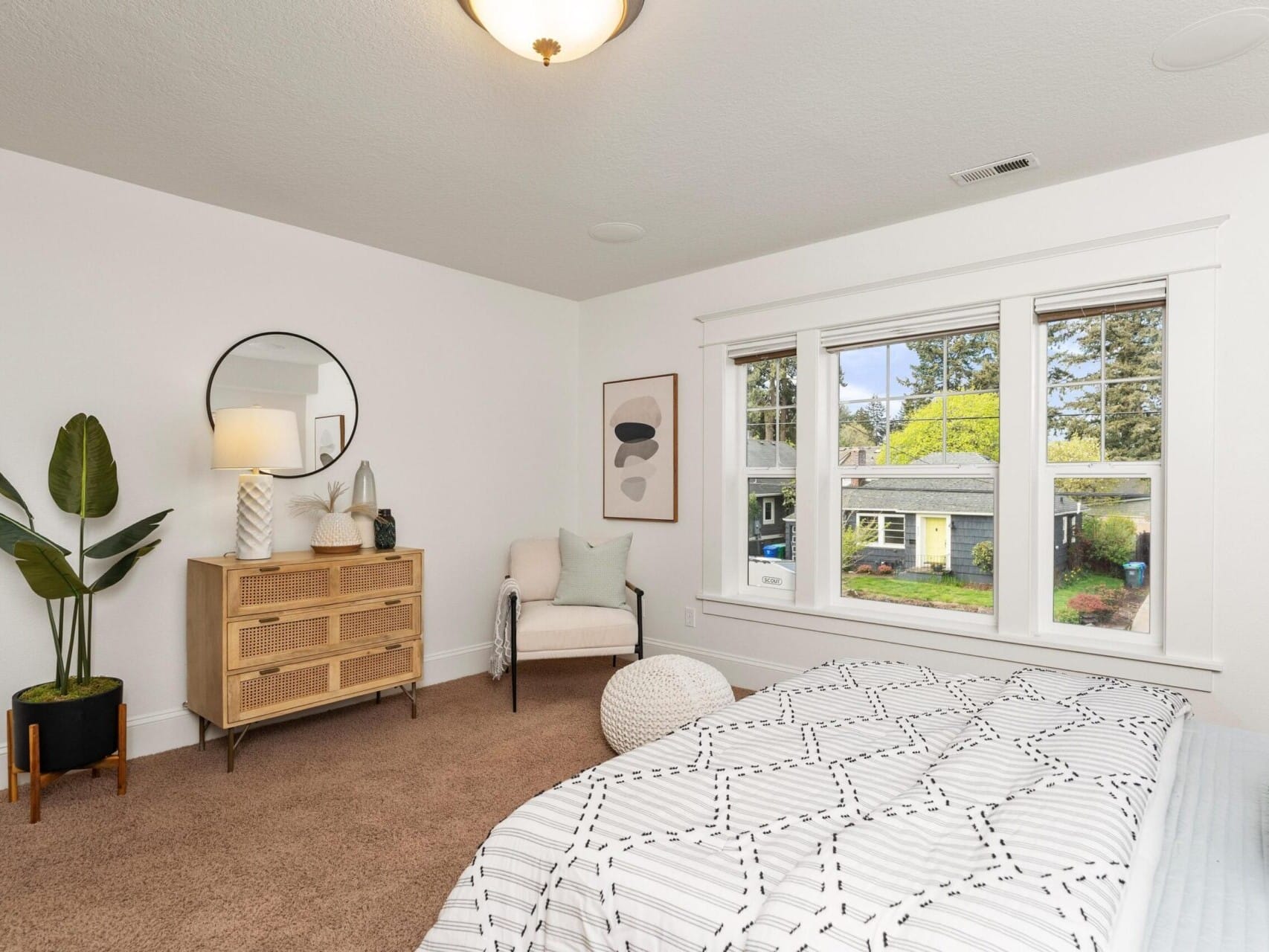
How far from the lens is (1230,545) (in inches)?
108

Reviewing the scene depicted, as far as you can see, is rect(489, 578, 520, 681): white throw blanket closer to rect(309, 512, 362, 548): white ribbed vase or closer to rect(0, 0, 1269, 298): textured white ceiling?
rect(309, 512, 362, 548): white ribbed vase

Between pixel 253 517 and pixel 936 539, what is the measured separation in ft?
11.0

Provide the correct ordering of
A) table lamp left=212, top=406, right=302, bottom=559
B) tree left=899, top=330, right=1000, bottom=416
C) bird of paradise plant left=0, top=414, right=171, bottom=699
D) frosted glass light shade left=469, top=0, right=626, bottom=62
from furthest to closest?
1. tree left=899, top=330, right=1000, bottom=416
2. table lamp left=212, top=406, right=302, bottom=559
3. bird of paradise plant left=0, top=414, right=171, bottom=699
4. frosted glass light shade left=469, top=0, right=626, bottom=62

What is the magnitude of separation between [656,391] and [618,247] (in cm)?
105

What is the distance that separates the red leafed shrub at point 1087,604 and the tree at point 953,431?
0.74 metres

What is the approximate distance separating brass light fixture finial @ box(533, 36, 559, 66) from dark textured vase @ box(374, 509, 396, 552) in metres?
2.60

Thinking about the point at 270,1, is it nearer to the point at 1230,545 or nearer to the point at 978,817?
the point at 978,817

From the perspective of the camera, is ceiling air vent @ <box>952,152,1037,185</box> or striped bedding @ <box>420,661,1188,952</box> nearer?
striped bedding @ <box>420,661,1188,952</box>

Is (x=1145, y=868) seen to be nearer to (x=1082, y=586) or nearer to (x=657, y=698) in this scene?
(x=657, y=698)

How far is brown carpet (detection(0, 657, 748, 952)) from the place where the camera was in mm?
1977

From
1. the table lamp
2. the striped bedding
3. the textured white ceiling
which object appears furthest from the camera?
the table lamp

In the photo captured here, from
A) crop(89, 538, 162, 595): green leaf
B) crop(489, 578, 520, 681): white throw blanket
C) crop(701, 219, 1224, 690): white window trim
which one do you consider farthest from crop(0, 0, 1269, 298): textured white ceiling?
crop(489, 578, 520, 681): white throw blanket

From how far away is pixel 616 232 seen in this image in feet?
12.1

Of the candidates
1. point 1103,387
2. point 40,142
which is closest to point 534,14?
point 40,142
